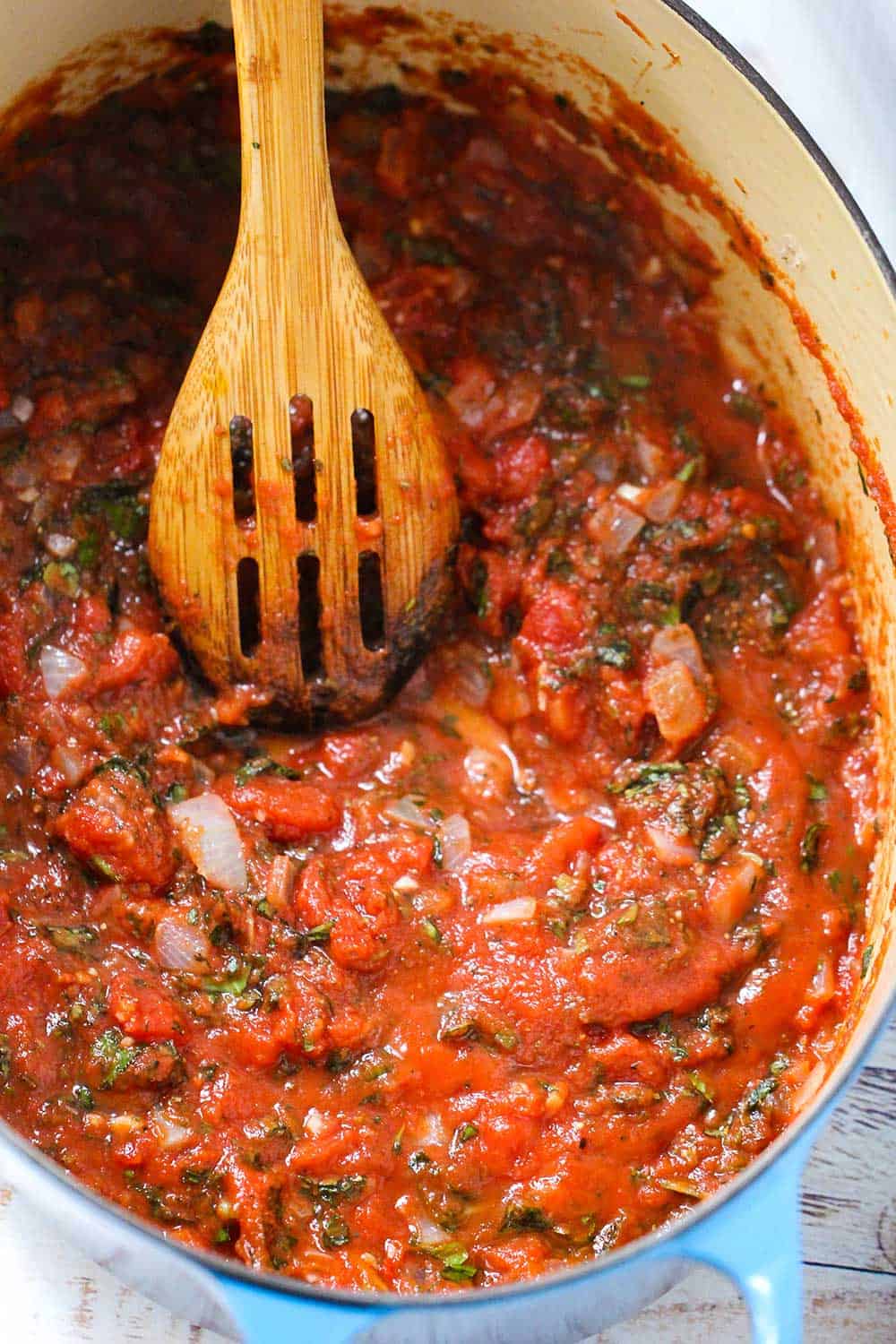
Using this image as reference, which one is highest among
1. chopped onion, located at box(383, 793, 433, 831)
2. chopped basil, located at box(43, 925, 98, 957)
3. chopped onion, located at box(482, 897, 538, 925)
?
chopped onion, located at box(383, 793, 433, 831)

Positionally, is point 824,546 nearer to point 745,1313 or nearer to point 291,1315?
point 745,1313

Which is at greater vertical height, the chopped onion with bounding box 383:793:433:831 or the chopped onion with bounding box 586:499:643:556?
the chopped onion with bounding box 586:499:643:556

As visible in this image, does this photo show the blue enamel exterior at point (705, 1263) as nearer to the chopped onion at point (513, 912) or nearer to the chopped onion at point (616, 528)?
the chopped onion at point (513, 912)

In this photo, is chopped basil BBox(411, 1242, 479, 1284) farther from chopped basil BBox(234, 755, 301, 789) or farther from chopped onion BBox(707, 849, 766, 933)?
chopped basil BBox(234, 755, 301, 789)

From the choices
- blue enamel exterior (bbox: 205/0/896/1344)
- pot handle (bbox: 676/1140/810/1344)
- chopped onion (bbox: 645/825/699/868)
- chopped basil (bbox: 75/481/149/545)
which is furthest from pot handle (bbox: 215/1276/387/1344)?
chopped basil (bbox: 75/481/149/545)

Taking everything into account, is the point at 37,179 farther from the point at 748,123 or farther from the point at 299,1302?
the point at 299,1302

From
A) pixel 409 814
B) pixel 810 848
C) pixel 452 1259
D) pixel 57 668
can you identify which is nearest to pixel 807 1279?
pixel 452 1259
